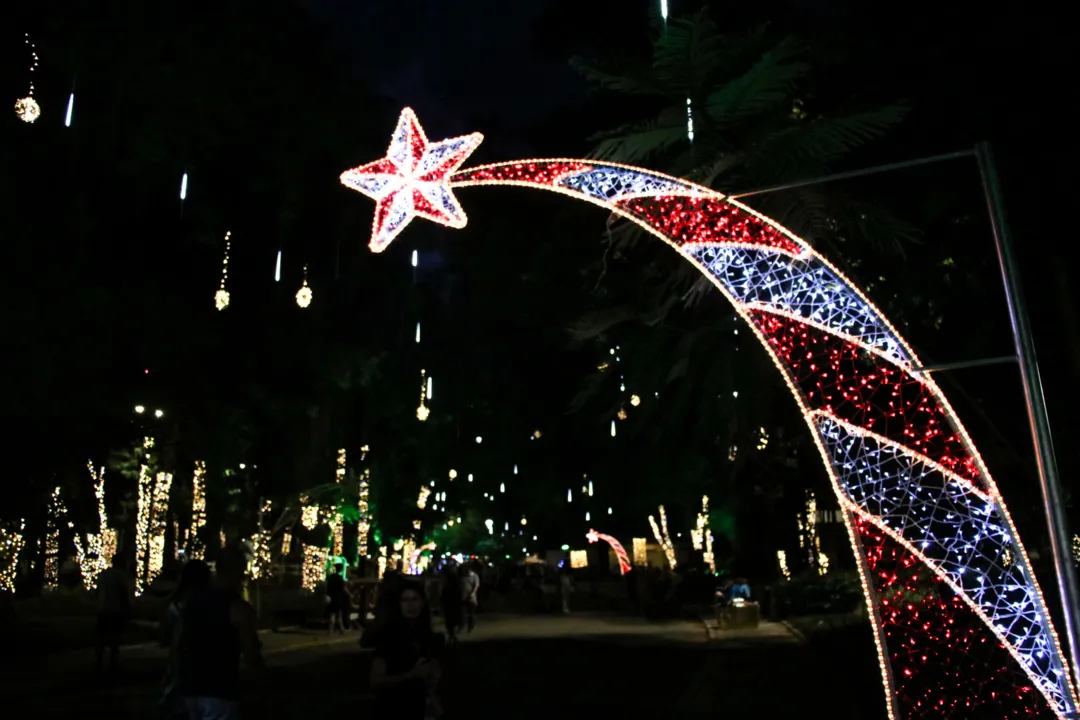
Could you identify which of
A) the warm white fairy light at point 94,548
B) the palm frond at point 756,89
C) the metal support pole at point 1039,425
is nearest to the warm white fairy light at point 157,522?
the warm white fairy light at point 94,548

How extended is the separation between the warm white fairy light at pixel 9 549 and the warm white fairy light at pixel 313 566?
36.1 ft

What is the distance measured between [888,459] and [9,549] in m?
25.5

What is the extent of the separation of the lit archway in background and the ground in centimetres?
402

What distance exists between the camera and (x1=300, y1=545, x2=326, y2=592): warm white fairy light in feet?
126

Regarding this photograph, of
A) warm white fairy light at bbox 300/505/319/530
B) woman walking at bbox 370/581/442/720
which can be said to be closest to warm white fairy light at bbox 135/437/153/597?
warm white fairy light at bbox 300/505/319/530

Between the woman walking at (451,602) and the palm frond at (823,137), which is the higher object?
the palm frond at (823,137)

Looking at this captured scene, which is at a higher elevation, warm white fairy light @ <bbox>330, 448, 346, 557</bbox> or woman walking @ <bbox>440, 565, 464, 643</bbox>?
warm white fairy light @ <bbox>330, 448, 346, 557</bbox>

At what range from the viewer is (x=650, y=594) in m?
35.3

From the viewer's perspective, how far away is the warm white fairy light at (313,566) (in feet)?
126

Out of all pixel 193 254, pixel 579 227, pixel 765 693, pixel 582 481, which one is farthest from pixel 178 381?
pixel 582 481

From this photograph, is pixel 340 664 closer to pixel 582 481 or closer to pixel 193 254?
pixel 193 254

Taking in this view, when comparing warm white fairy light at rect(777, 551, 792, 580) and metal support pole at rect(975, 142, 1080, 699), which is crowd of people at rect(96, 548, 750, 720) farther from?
warm white fairy light at rect(777, 551, 792, 580)

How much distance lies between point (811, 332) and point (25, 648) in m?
18.3

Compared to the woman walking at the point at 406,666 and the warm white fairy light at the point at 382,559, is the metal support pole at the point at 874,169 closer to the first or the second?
the woman walking at the point at 406,666
